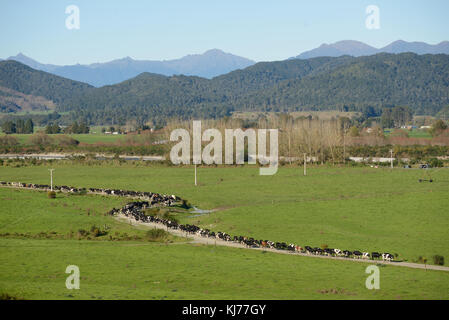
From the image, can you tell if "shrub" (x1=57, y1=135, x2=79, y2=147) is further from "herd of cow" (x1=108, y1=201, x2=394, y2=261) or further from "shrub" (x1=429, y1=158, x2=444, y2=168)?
"herd of cow" (x1=108, y1=201, x2=394, y2=261)

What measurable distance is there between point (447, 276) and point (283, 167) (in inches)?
2180

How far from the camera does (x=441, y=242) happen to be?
3394cm

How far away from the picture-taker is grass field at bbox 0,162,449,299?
2334 centimetres

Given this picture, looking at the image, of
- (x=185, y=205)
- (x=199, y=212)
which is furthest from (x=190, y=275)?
(x=185, y=205)

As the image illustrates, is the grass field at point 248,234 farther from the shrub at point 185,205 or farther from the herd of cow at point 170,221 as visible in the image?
the herd of cow at point 170,221
